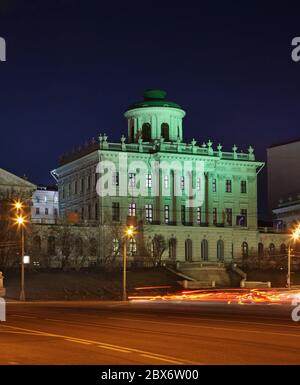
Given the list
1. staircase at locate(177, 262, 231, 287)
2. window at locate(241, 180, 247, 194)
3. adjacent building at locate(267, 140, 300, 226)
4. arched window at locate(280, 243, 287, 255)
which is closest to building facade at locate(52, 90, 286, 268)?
window at locate(241, 180, 247, 194)

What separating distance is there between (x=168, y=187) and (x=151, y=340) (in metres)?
96.5

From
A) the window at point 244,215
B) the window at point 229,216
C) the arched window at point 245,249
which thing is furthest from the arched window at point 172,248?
the window at point 244,215

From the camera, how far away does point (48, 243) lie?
106 meters

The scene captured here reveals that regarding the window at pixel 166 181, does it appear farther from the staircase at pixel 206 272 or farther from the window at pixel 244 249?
the window at pixel 244 249

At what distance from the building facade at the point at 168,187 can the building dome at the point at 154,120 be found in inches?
6.0

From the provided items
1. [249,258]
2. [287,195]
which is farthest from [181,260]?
[287,195]

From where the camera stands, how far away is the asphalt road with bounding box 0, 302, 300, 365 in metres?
19.8

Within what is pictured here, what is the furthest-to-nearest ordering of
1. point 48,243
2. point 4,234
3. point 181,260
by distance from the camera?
point 181,260 → point 48,243 → point 4,234

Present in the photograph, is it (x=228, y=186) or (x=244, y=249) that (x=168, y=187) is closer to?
(x=228, y=186)

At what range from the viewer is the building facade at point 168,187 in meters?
118

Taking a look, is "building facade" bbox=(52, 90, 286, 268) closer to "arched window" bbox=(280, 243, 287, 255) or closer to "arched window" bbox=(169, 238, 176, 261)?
"arched window" bbox=(169, 238, 176, 261)

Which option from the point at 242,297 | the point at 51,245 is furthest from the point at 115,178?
the point at 242,297
